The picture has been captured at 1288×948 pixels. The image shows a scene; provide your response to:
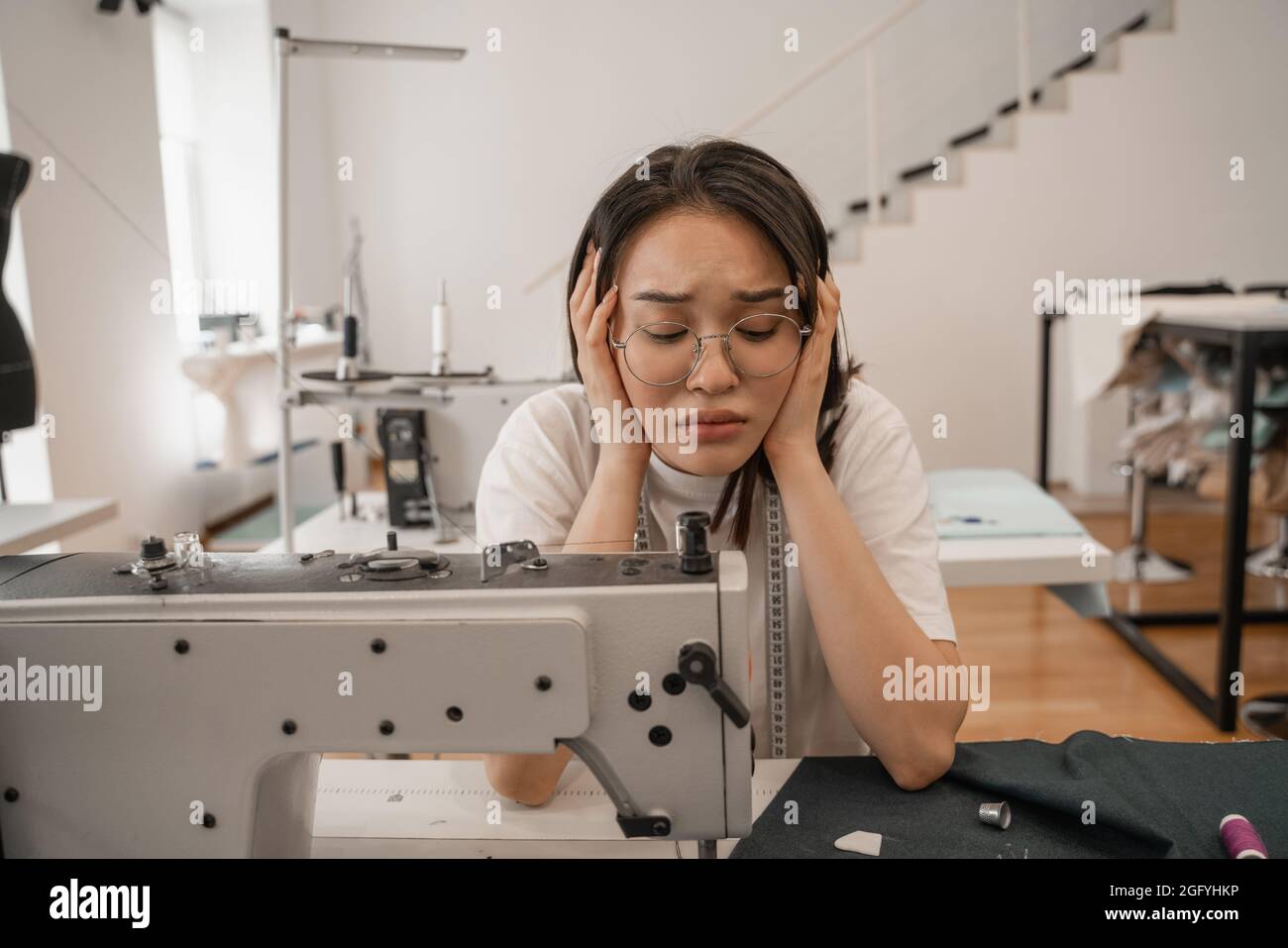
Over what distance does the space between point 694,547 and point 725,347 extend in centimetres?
20

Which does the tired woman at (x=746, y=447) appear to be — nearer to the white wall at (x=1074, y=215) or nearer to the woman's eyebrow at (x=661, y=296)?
the woman's eyebrow at (x=661, y=296)

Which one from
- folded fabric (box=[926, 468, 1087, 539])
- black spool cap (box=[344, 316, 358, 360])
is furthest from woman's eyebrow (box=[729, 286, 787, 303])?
folded fabric (box=[926, 468, 1087, 539])

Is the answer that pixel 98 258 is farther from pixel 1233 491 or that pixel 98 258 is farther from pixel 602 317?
pixel 1233 491

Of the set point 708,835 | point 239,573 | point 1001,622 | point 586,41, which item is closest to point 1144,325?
point 1001,622

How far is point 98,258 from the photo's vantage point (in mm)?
1645

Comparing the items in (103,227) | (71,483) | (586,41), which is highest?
(586,41)

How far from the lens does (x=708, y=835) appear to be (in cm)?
66

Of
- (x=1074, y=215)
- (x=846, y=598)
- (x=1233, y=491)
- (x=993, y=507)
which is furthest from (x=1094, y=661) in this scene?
(x=846, y=598)

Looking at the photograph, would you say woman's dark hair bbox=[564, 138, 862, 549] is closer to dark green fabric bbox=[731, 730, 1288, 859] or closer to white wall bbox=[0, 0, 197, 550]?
dark green fabric bbox=[731, 730, 1288, 859]

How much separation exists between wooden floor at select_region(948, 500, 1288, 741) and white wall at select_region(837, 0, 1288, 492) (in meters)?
0.42

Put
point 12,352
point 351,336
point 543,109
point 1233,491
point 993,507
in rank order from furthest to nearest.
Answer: point 1233,491
point 993,507
point 12,352
point 351,336
point 543,109

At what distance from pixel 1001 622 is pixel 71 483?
2107 millimetres

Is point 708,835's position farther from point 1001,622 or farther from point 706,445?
point 1001,622

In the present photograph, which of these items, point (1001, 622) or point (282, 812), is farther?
point (1001, 622)
